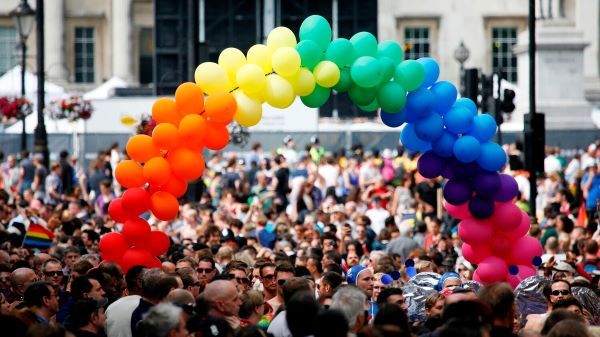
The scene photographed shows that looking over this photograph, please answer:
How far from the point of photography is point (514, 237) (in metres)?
16.8

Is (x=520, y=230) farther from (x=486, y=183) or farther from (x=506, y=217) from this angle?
(x=486, y=183)

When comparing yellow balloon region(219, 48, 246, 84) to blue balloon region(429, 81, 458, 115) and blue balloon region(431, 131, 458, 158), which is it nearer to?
blue balloon region(429, 81, 458, 115)

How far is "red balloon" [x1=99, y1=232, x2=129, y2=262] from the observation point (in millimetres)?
16391

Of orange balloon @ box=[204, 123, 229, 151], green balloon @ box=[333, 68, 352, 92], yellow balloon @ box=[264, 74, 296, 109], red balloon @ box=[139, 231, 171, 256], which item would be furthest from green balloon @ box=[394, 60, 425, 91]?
red balloon @ box=[139, 231, 171, 256]

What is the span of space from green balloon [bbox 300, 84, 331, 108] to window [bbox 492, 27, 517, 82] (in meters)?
42.8

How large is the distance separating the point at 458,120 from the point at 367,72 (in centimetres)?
109

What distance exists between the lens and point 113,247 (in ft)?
53.8

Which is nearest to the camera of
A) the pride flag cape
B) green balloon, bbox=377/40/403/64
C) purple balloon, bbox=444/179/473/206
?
green balloon, bbox=377/40/403/64

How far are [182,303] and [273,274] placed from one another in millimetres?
2621

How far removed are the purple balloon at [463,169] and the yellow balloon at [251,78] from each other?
6.94 ft

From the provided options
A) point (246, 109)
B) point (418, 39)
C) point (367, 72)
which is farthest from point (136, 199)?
point (418, 39)

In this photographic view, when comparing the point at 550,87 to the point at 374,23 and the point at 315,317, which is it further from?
the point at 315,317

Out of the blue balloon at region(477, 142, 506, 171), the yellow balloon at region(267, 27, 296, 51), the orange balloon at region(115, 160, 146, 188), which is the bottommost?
the orange balloon at region(115, 160, 146, 188)

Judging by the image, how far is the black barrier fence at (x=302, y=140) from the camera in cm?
3769
